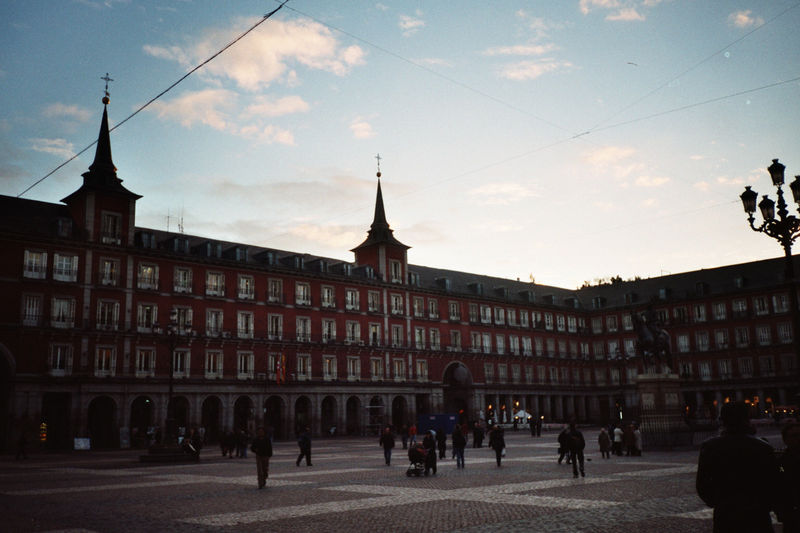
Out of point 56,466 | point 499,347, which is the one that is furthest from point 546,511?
point 499,347

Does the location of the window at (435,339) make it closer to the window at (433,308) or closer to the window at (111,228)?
the window at (433,308)

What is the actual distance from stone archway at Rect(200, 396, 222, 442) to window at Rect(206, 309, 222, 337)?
5.04 metres

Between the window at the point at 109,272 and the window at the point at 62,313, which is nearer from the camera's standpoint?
the window at the point at 62,313

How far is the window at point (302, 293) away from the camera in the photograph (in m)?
58.3

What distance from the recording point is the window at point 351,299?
203 feet

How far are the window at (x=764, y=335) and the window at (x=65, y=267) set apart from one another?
214ft

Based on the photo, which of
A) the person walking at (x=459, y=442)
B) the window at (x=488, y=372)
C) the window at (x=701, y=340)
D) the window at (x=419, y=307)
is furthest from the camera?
the window at (x=701, y=340)

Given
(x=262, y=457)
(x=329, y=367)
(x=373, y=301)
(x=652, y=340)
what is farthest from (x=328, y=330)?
(x=262, y=457)

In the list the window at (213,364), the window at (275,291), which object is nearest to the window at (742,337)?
the window at (275,291)

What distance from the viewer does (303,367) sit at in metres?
57.2

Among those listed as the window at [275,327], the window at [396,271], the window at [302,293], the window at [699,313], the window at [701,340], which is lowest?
the window at [701,340]

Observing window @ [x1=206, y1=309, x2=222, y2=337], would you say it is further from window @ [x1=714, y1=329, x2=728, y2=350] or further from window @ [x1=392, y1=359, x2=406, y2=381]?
window @ [x1=714, y1=329, x2=728, y2=350]

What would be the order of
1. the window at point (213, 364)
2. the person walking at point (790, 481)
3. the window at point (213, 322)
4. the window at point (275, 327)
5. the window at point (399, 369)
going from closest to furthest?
the person walking at point (790, 481) < the window at point (213, 364) < the window at point (213, 322) < the window at point (275, 327) < the window at point (399, 369)

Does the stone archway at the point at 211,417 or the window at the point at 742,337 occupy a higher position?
the window at the point at 742,337
